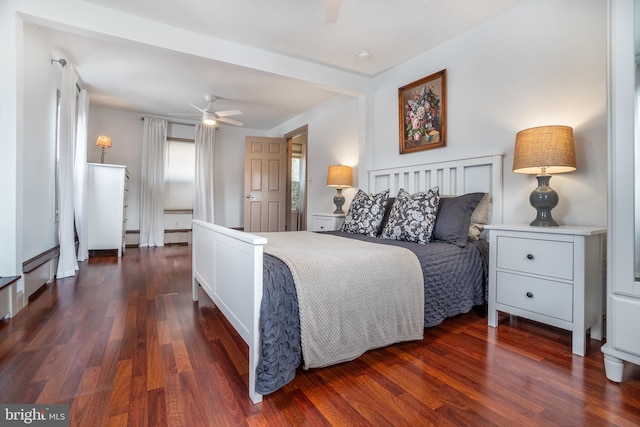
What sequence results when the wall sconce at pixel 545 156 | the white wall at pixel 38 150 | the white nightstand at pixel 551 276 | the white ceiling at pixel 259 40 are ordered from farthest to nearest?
1. the white wall at pixel 38 150
2. the white ceiling at pixel 259 40
3. the wall sconce at pixel 545 156
4. the white nightstand at pixel 551 276

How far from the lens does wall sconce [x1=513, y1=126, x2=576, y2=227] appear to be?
1865 millimetres

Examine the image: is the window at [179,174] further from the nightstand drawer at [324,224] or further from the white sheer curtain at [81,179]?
the nightstand drawer at [324,224]

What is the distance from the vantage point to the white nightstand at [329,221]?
3570 millimetres

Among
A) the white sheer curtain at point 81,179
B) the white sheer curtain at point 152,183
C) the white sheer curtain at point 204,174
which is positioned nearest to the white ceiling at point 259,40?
the white sheer curtain at point 81,179

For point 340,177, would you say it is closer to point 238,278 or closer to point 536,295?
point 536,295

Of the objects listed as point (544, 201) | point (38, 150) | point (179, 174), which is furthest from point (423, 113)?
→ point (179, 174)

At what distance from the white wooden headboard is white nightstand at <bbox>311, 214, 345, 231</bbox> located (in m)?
0.63

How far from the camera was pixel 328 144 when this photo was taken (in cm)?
464

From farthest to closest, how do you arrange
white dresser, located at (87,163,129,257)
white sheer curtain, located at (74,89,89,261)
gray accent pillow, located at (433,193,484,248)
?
white dresser, located at (87,163,129,257) < white sheer curtain, located at (74,89,89,261) < gray accent pillow, located at (433,193,484,248)

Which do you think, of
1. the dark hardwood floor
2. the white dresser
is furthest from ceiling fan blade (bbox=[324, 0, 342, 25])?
the white dresser

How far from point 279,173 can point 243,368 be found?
450 centimetres

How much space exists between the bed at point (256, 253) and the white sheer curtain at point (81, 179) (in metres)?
2.15

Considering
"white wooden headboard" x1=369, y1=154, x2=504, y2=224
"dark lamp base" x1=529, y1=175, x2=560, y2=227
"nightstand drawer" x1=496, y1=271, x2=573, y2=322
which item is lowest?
"nightstand drawer" x1=496, y1=271, x2=573, y2=322
